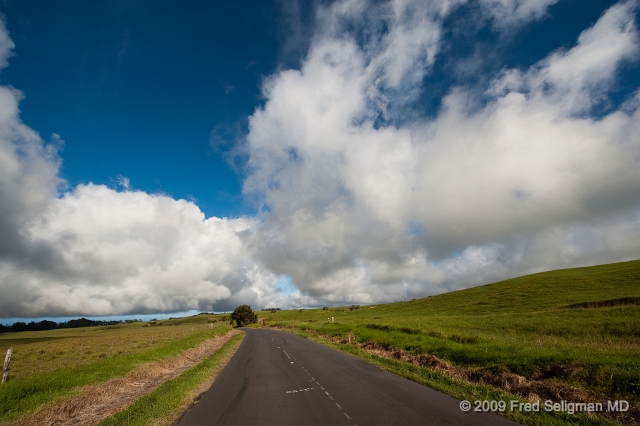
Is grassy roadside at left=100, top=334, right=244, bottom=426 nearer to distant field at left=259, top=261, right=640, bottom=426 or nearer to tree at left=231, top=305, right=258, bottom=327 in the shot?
distant field at left=259, top=261, right=640, bottom=426

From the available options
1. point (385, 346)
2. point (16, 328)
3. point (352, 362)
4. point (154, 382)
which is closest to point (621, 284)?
point (385, 346)

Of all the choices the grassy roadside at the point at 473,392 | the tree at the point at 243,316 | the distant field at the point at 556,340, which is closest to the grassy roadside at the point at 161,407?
the grassy roadside at the point at 473,392

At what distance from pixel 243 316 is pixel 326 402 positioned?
11684 cm

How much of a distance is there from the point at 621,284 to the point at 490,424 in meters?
65.9

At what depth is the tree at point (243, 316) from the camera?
11888 cm

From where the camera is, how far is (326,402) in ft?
37.1

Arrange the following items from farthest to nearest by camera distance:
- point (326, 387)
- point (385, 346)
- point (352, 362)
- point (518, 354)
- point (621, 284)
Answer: point (621, 284) → point (385, 346) → point (352, 362) → point (518, 354) → point (326, 387)

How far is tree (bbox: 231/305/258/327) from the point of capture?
4680 inches

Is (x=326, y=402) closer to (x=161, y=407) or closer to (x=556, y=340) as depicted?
(x=161, y=407)

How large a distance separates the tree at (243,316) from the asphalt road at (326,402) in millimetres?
108507

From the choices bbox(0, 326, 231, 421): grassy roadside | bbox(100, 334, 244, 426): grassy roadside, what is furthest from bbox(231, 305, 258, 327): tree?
bbox(100, 334, 244, 426): grassy roadside

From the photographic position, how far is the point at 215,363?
73.9 feet

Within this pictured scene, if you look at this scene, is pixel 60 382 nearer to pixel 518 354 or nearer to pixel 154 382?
pixel 154 382

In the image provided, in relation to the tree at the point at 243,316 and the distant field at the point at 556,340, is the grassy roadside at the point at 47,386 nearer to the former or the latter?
the distant field at the point at 556,340
